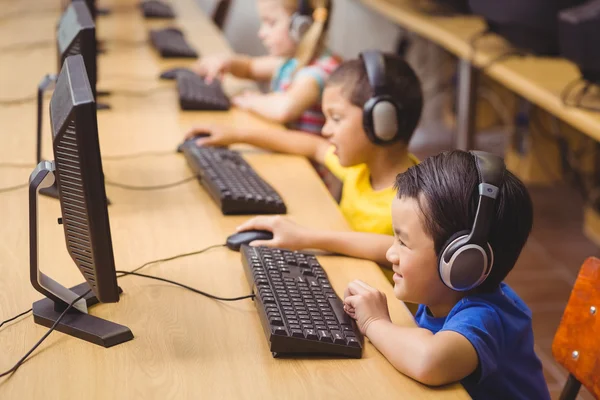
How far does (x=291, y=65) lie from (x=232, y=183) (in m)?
0.90

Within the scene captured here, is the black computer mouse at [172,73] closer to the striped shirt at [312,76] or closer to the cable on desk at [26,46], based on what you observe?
the striped shirt at [312,76]

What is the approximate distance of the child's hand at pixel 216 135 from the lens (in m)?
1.89

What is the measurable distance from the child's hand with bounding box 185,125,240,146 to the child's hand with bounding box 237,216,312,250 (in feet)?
1.68

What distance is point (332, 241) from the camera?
1382mm

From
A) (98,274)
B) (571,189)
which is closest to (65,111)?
(98,274)

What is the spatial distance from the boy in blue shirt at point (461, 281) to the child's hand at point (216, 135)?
0.83 metres

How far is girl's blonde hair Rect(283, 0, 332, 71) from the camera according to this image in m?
2.18

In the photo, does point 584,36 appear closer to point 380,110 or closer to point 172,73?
point 380,110

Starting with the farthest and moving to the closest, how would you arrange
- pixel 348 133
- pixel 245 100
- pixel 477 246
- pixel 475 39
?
pixel 475 39 < pixel 245 100 < pixel 348 133 < pixel 477 246

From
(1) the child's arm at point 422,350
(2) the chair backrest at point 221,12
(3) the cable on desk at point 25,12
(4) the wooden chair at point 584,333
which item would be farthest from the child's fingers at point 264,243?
(2) the chair backrest at point 221,12

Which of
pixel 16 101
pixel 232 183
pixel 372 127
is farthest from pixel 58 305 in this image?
pixel 16 101

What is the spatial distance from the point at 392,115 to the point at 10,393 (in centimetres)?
83

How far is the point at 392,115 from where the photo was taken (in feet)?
4.91

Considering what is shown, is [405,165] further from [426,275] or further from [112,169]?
[112,169]
